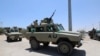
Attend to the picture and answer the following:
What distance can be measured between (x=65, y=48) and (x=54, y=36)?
4.40ft

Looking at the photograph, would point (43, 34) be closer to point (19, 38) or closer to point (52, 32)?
point (52, 32)

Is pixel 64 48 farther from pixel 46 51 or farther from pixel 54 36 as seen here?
pixel 46 51

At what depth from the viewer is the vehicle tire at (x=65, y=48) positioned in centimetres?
1163

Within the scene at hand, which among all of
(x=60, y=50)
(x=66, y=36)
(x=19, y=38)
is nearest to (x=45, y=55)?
(x=60, y=50)

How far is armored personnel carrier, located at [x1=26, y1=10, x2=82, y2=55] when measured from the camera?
11.7 metres

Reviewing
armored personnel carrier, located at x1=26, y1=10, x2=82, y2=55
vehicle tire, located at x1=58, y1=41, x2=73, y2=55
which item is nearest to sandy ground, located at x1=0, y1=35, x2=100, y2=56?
vehicle tire, located at x1=58, y1=41, x2=73, y2=55

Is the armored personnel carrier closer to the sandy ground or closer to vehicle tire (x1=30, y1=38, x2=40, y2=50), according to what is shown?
vehicle tire (x1=30, y1=38, x2=40, y2=50)

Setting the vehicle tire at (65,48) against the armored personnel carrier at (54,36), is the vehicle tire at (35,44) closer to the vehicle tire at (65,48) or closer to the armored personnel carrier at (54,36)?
the armored personnel carrier at (54,36)

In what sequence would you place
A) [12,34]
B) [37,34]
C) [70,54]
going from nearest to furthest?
[70,54], [37,34], [12,34]

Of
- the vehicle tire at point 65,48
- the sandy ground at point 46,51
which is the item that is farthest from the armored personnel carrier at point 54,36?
the sandy ground at point 46,51

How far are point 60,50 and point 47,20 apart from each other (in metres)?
3.57

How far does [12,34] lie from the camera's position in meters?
22.1

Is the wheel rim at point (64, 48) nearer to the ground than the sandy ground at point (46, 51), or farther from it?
farther from it

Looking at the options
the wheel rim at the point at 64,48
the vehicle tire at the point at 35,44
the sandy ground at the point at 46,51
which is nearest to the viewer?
the wheel rim at the point at 64,48
